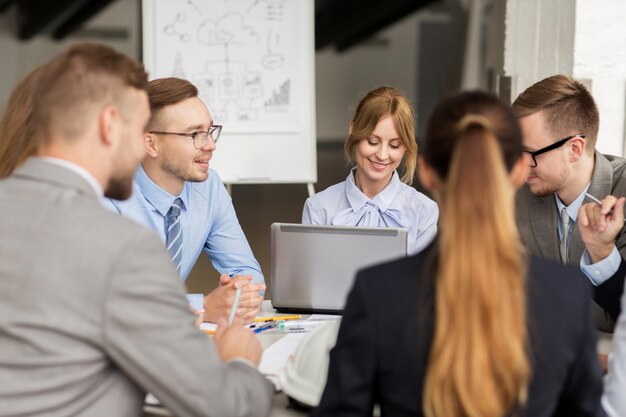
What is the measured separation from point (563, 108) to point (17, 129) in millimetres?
1508

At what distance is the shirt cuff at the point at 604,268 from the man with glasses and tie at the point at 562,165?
0.16m

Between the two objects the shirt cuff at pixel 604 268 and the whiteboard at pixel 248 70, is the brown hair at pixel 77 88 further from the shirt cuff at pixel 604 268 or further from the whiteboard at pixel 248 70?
the whiteboard at pixel 248 70

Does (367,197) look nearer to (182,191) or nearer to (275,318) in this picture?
(182,191)

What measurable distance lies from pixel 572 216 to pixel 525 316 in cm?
134

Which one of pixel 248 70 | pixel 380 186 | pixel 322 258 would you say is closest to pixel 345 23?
pixel 248 70

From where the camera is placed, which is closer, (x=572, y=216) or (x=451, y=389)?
(x=451, y=389)

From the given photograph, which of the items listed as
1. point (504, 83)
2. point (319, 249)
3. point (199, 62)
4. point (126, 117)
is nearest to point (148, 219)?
point (319, 249)

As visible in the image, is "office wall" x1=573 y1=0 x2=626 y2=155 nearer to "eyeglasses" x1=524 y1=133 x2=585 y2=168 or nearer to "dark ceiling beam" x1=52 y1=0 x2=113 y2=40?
"eyeglasses" x1=524 y1=133 x2=585 y2=168

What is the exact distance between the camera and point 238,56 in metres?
3.83

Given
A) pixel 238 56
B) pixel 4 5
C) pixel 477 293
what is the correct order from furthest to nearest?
pixel 4 5, pixel 238 56, pixel 477 293

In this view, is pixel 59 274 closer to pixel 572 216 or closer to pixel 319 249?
pixel 319 249

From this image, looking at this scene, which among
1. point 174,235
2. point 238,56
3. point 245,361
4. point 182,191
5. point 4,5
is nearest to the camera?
point 245,361

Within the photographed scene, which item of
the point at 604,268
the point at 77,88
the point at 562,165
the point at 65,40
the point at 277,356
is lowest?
the point at 277,356

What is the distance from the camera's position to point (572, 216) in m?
2.30
